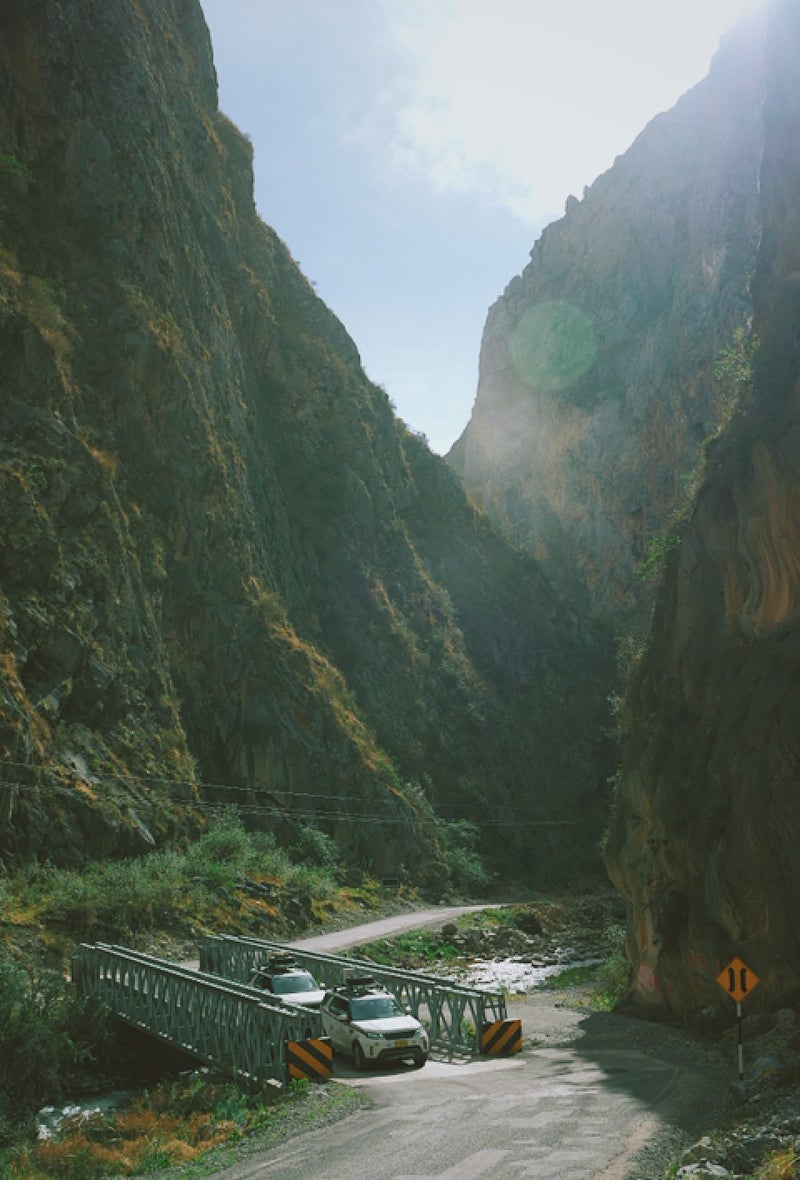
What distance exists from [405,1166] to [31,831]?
1991 centimetres

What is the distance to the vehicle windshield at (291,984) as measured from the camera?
20.5 meters

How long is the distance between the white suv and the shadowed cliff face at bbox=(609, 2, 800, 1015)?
670 cm

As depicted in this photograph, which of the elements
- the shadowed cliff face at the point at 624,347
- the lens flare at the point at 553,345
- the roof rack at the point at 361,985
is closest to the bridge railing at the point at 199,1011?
the roof rack at the point at 361,985

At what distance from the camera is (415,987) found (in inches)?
804

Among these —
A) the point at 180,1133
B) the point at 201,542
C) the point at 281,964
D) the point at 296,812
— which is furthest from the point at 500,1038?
the point at 201,542

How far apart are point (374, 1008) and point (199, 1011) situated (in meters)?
3.93

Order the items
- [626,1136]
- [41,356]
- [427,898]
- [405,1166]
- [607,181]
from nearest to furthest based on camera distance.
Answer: [405,1166] → [626,1136] → [41,356] → [427,898] → [607,181]

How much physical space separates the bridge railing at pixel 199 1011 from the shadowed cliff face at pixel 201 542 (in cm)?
635

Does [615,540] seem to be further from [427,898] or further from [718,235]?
[427,898]

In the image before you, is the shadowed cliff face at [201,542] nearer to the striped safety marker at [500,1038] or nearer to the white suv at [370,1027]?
the white suv at [370,1027]

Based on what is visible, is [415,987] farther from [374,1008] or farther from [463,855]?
[463,855]

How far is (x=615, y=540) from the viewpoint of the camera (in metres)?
89.6

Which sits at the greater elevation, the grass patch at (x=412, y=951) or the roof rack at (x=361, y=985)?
the roof rack at (x=361, y=985)

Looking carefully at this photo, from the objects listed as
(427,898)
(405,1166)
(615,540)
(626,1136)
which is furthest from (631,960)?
(615,540)
